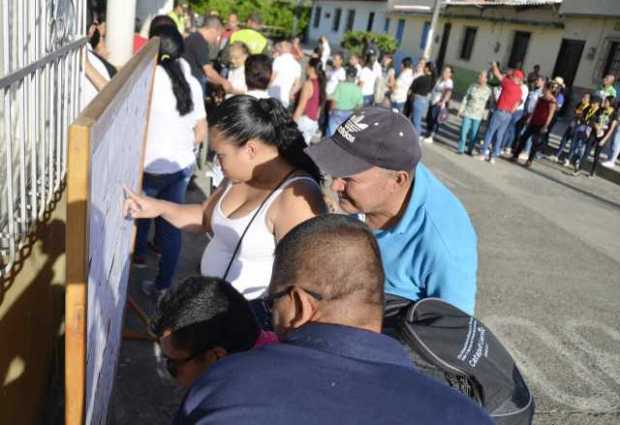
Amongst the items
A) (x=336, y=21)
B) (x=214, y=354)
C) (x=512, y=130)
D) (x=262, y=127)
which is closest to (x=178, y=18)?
(x=512, y=130)

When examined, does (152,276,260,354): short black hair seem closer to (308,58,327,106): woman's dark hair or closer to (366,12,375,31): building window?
(308,58,327,106): woman's dark hair

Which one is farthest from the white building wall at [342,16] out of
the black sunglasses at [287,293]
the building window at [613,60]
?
the black sunglasses at [287,293]

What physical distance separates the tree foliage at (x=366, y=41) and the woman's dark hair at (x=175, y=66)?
83.2ft

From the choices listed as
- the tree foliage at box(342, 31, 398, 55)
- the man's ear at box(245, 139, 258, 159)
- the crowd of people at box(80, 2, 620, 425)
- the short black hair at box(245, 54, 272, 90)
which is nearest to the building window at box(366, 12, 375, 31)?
the tree foliage at box(342, 31, 398, 55)

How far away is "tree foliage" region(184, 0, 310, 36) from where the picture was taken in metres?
30.5

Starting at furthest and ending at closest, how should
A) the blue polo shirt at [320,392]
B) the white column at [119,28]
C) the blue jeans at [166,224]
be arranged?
the white column at [119,28] → the blue jeans at [166,224] → the blue polo shirt at [320,392]

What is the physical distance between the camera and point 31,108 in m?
2.07

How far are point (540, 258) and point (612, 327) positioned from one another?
1568 millimetres

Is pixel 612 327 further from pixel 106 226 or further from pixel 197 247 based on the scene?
pixel 106 226

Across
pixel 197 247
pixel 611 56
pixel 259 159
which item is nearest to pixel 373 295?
pixel 259 159

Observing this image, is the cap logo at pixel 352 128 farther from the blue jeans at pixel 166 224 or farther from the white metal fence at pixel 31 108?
the blue jeans at pixel 166 224

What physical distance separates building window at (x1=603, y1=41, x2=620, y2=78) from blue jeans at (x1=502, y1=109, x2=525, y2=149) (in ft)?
23.9

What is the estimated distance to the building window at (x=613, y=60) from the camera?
1744 cm

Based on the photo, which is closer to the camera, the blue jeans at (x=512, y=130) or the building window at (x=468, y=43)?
the blue jeans at (x=512, y=130)
